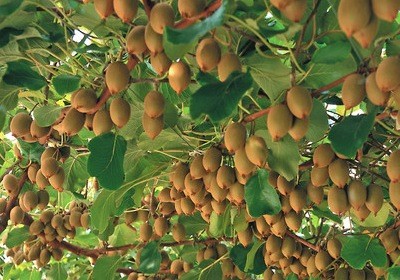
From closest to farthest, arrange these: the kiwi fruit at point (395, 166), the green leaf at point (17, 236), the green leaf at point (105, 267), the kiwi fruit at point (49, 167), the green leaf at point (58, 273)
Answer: the kiwi fruit at point (395, 166) → the kiwi fruit at point (49, 167) → the green leaf at point (105, 267) → the green leaf at point (17, 236) → the green leaf at point (58, 273)

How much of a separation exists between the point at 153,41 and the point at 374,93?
335 millimetres

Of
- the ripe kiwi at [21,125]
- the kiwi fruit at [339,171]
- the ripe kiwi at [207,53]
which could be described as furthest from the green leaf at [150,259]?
the ripe kiwi at [207,53]

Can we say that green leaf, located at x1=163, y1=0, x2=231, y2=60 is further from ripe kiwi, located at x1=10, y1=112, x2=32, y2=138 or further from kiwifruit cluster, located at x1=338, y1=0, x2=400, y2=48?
ripe kiwi, located at x1=10, y1=112, x2=32, y2=138

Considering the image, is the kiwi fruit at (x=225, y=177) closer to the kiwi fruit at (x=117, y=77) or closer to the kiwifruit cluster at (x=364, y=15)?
the kiwi fruit at (x=117, y=77)

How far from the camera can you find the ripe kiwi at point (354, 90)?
3.36 feet

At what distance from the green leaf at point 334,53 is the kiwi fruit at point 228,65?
12cm

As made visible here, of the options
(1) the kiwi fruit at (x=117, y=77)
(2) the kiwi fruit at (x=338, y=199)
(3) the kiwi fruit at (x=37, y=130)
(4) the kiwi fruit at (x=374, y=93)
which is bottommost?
(2) the kiwi fruit at (x=338, y=199)

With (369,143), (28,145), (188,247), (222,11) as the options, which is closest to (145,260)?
(188,247)

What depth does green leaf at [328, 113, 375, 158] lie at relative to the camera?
1.06m

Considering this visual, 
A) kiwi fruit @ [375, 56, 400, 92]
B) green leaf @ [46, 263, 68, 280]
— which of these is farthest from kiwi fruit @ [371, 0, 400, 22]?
green leaf @ [46, 263, 68, 280]

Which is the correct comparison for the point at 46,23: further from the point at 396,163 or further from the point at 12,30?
the point at 396,163

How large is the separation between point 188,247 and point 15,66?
99cm

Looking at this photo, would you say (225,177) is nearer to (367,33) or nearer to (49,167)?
(49,167)

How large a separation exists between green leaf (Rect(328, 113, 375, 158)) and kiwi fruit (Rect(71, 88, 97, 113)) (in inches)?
16.5
